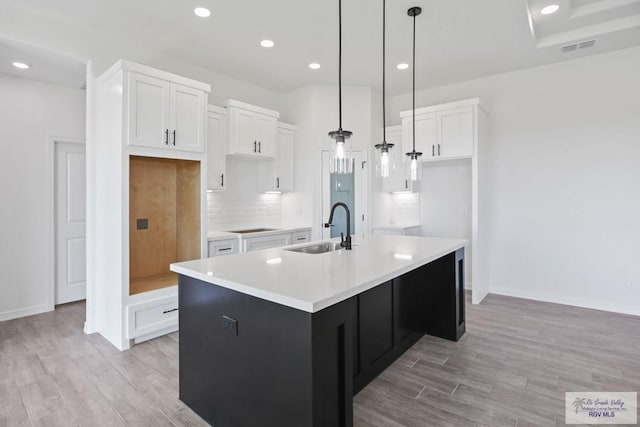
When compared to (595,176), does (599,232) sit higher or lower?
lower

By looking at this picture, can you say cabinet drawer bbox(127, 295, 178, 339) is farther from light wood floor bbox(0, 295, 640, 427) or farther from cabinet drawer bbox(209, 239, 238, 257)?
cabinet drawer bbox(209, 239, 238, 257)

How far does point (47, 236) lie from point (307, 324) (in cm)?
427

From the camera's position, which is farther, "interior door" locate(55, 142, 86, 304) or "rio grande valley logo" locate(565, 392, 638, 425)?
"interior door" locate(55, 142, 86, 304)

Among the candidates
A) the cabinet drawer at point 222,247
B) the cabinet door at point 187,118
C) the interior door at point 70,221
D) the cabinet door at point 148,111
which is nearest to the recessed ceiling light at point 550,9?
the cabinet door at point 187,118

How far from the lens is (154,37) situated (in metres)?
3.71

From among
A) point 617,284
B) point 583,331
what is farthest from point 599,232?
point 583,331

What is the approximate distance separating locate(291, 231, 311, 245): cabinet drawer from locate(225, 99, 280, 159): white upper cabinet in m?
1.20

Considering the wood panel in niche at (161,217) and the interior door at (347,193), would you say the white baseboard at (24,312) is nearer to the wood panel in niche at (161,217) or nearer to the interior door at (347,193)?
the wood panel in niche at (161,217)

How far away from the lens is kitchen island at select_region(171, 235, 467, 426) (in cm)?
154

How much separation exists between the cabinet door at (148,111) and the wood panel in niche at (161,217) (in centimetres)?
56

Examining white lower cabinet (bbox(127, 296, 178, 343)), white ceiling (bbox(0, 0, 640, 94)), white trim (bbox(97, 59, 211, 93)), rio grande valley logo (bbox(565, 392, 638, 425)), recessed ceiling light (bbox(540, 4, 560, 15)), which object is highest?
recessed ceiling light (bbox(540, 4, 560, 15))

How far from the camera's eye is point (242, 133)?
4.51 metres

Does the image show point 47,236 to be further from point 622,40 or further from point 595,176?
point 622,40

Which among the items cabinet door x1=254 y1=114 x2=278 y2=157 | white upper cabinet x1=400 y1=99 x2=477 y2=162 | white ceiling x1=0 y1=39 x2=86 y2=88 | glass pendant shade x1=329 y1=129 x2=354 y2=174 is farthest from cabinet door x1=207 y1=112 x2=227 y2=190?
white upper cabinet x1=400 y1=99 x2=477 y2=162
